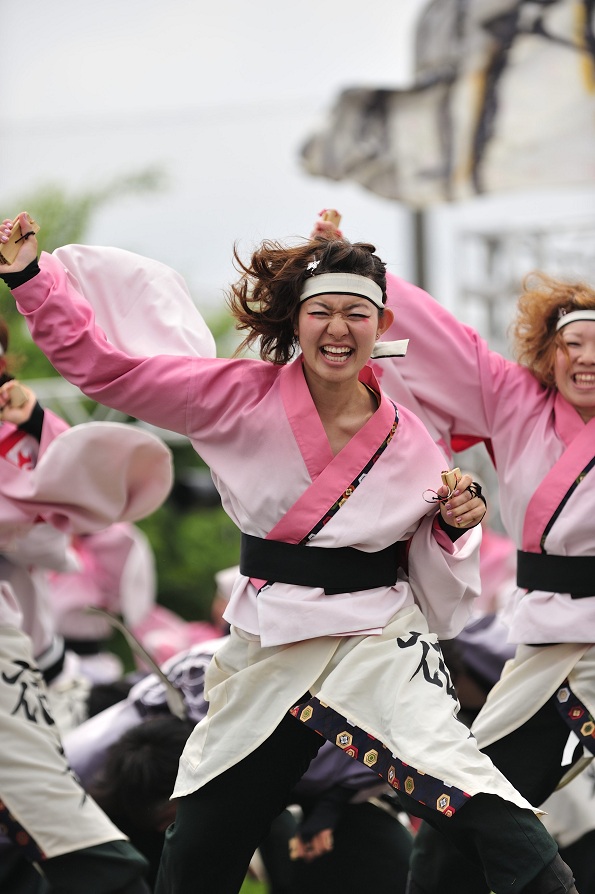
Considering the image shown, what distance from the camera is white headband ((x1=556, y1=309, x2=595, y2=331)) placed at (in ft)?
10.9

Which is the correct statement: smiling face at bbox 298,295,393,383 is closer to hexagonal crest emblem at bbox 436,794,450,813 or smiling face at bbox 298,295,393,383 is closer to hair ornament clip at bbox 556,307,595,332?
hair ornament clip at bbox 556,307,595,332

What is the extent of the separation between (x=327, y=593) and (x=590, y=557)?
0.79 meters

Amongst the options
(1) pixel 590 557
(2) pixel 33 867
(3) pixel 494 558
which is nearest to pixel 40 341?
(1) pixel 590 557

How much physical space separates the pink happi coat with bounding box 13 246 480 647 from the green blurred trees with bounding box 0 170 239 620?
30.5ft

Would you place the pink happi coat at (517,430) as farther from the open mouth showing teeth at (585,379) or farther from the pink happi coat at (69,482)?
the pink happi coat at (69,482)

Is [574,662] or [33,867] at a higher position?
[574,662]

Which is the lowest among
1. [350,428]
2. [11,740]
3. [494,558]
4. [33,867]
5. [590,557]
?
[494,558]

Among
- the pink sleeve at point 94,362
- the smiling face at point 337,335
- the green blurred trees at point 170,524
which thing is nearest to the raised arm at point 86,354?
the pink sleeve at point 94,362

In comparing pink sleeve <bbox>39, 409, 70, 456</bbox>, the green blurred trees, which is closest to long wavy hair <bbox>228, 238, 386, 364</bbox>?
pink sleeve <bbox>39, 409, 70, 456</bbox>

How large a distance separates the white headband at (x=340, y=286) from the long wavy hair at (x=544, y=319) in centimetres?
70

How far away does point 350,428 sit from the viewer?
2867 mm

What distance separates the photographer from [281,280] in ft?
9.53

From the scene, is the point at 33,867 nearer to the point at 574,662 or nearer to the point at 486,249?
the point at 574,662

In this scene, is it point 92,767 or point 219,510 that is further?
point 219,510
